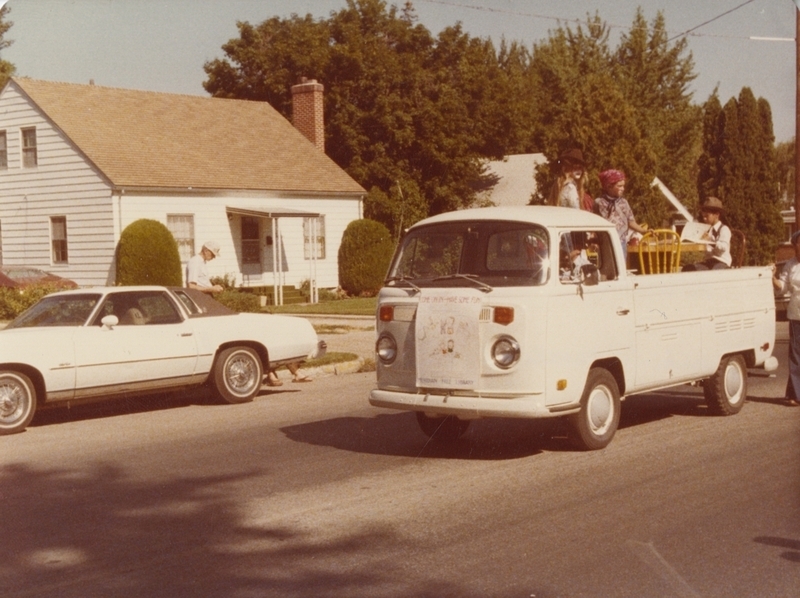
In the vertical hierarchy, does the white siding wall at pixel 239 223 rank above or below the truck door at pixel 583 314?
above

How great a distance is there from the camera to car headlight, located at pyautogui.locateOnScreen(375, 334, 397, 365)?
9.16 metres

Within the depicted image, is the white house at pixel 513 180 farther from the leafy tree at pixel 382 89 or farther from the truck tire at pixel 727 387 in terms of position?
the truck tire at pixel 727 387

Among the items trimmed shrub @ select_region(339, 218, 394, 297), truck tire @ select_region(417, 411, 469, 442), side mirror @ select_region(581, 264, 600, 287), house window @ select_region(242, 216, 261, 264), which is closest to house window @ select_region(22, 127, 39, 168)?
house window @ select_region(242, 216, 261, 264)

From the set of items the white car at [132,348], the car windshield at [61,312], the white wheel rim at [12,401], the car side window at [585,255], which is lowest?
the white wheel rim at [12,401]

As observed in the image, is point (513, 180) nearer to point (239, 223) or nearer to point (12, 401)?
point (239, 223)

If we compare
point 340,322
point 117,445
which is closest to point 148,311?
point 117,445

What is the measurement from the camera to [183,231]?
105 ft

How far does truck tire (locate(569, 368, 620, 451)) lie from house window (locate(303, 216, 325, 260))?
25.5 m

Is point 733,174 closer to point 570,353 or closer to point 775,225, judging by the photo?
point 775,225

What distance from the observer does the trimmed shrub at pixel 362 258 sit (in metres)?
35.5

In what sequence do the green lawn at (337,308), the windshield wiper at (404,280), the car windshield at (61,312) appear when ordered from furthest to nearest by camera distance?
the green lawn at (337,308), the car windshield at (61,312), the windshield wiper at (404,280)

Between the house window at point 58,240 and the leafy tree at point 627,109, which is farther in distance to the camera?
the leafy tree at point 627,109

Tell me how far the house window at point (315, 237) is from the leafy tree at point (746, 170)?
13323 millimetres

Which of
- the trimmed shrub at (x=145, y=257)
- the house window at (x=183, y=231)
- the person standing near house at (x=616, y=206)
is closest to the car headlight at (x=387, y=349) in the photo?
the person standing near house at (x=616, y=206)
